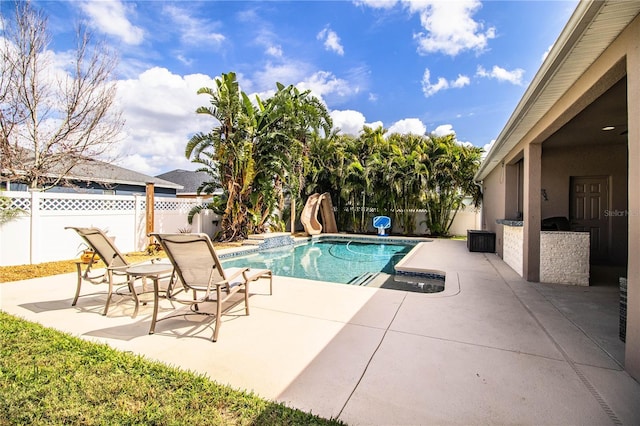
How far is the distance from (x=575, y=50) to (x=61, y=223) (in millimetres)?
11232

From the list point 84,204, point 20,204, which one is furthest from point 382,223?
point 20,204

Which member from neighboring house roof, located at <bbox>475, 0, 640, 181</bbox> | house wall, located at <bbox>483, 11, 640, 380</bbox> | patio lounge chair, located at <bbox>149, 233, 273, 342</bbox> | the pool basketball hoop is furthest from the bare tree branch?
house wall, located at <bbox>483, 11, 640, 380</bbox>

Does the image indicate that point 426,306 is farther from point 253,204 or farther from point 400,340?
A: point 253,204

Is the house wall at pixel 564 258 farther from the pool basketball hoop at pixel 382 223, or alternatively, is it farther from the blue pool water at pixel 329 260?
the pool basketball hoop at pixel 382 223

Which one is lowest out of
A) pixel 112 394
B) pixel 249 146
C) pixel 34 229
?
pixel 112 394

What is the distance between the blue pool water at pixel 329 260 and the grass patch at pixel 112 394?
5154mm

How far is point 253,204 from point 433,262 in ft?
25.5

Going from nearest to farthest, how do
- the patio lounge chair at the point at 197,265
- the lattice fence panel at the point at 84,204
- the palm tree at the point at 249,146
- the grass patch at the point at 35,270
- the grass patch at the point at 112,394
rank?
the grass patch at the point at 112,394 → the patio lounge chair at the point at 197,265 → the grass patch at the point at 35,270 → the lattice fence panel at the point at 84,204 → the palm tree at the point at 249,146

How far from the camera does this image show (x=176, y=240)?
3713 mm

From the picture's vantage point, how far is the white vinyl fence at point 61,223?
7.51 metres

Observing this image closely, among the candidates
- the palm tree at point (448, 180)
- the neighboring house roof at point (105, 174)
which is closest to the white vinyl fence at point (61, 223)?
the neighboring house roof at point (105, 174)

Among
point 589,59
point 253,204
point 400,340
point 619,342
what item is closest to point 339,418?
point 400,340

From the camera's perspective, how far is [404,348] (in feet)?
10.7

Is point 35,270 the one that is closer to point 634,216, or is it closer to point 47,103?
point 47,103
